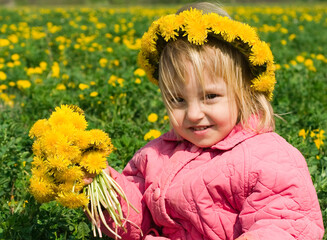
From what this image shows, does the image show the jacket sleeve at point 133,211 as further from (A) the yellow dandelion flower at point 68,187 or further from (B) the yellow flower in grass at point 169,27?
(B) the yellow flower in grass at point 169,27

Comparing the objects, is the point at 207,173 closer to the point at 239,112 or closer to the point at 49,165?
the point at 239,112

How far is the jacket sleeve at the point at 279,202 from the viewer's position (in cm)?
194

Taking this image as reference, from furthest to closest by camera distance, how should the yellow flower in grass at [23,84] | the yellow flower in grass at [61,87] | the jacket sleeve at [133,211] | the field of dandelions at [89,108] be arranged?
the yellow flower in grass at [23,84] < the yellow flower in grass at [61,87] < the field of dandelions at [89,108] < the jacket sleeve at [133,211]

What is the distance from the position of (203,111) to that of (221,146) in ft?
0.62

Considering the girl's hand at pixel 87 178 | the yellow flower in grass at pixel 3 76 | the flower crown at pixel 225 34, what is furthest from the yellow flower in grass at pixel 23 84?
the girl's hand at pixel 87 178

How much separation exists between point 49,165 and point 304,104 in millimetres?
3244

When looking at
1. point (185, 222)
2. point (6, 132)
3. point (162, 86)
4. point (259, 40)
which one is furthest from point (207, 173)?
point (6, 132)

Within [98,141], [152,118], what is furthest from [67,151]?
[152,118]

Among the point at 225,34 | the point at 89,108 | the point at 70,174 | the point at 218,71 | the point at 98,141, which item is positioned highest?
the point at 225,34

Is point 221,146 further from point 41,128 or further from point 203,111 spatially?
point 41,128

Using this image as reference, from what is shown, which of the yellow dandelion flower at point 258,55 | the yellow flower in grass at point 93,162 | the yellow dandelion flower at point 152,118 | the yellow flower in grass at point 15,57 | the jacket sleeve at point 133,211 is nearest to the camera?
the yellow flower in grass at point 93,162

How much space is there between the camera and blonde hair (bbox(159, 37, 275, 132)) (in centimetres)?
218

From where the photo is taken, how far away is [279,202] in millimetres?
1969

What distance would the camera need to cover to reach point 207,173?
218cm
